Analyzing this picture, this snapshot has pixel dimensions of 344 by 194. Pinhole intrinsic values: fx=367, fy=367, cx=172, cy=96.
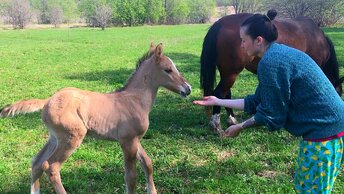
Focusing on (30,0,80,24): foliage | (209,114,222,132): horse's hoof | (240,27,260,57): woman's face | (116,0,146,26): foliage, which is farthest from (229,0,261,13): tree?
(240,27,260,57): woman's face

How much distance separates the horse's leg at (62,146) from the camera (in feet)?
12.8

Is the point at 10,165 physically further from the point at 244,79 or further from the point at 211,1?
the point at 211,1

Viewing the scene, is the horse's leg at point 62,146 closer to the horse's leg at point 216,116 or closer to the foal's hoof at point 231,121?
the horse's leg at point 216,116

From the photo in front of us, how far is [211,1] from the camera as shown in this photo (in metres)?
95.2

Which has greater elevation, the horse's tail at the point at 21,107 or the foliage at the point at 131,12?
the horse's tail at the point at 21,107

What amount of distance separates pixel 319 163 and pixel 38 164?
3045mm

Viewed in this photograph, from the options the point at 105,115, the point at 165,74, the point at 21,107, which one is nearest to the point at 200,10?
the point at 165,74

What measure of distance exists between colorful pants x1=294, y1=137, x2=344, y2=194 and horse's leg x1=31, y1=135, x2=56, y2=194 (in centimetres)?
273

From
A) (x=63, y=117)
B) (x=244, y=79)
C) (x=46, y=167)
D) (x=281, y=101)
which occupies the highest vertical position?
(x=281, y=101)

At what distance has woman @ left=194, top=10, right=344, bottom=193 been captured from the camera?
2812 millimetres

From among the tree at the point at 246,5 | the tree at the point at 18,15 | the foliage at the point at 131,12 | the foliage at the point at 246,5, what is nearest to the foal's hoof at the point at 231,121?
the tree at the point at 18,15

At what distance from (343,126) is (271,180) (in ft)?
6.97

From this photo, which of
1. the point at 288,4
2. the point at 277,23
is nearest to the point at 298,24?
the point at 277,23

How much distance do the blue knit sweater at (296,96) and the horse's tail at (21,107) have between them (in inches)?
98.4
